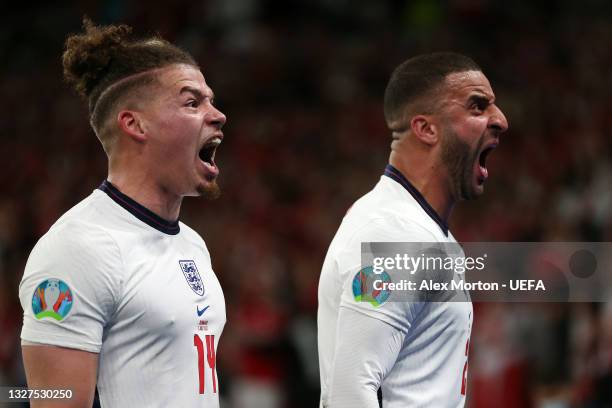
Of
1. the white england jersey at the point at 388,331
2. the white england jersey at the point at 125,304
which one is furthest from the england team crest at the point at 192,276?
the white england jersey at the point at 388,331

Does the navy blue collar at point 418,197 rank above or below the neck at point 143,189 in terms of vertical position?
above

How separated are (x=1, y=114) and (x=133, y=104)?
29.9 ft

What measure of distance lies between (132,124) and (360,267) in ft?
2.75

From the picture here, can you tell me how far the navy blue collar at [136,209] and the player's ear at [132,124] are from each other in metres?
0.17

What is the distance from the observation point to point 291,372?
23.8ft

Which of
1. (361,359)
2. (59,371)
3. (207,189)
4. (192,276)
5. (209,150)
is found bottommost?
(59,371)

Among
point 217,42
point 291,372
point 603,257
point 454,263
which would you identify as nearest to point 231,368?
point 291,372

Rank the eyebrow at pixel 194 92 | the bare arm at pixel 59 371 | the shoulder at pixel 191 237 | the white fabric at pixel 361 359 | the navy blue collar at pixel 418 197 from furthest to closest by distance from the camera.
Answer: the navy blue collar at pixel 418 197 → the shoulder at pixel 191 237 → the eyebrow at pixel 194 92 → the white fabric at pixel 361 359 → the bare arm at pixel 59 371

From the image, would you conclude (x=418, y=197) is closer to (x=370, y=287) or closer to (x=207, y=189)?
(x=370, y=287)

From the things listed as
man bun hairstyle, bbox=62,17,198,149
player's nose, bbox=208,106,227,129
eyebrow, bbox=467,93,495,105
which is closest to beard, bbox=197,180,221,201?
player's nose, bbox=208,106,227,129

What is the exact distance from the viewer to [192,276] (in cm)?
316

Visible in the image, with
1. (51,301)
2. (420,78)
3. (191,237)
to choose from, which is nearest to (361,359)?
(191,237)

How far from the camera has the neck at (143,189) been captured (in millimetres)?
3143

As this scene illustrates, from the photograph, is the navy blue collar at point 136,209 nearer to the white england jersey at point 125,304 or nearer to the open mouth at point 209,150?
the white england jersey at point 125,304
